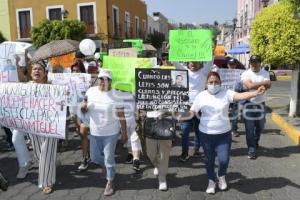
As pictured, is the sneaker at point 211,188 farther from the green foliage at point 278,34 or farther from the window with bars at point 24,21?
the window with bars at point 24,21

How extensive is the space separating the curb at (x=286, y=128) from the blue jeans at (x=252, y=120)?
4.01 ft

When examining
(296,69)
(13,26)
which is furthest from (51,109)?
(13,26)

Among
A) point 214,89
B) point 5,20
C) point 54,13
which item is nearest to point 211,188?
point 214,89

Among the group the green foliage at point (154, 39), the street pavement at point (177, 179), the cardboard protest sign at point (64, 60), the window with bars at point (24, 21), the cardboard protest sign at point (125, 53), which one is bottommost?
the street pavement at point (177, 179)

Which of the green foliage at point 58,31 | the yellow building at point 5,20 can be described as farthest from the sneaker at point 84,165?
the yellow building at point 5,20

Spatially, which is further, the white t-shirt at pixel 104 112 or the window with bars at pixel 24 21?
the window with bars at pixel 24 21

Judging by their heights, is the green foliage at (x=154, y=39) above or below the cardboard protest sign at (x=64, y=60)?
above

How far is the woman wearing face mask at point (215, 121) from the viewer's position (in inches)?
191

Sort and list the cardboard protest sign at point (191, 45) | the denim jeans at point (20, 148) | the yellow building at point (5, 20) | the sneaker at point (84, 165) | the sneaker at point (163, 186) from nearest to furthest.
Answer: the sneaker at point (163, 186)
the denim jeans at point (20, 148)
the sneaker at point (84, 165)
the cardboard protest sign at point (191, 45)
the yellow building at point (5, 20)

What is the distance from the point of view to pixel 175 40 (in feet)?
21.1

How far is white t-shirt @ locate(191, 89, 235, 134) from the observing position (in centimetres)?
484

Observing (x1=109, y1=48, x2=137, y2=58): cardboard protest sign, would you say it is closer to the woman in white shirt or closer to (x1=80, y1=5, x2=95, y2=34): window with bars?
the woman in white shirt

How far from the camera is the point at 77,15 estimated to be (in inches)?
1325

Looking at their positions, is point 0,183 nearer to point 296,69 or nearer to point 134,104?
point 134,104
